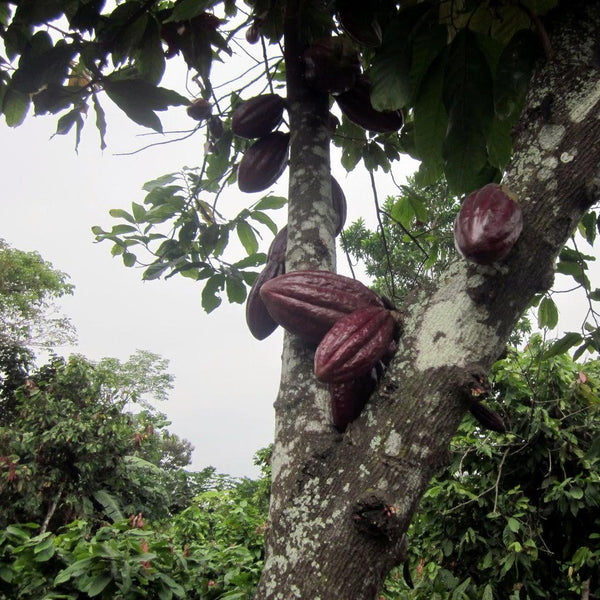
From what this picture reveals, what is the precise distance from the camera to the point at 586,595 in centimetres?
262

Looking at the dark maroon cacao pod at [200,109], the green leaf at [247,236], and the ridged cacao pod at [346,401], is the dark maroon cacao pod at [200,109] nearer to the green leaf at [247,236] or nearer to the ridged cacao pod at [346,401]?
the green leaf at [247,236]

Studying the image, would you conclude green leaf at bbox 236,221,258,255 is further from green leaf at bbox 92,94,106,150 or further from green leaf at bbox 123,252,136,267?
green leaf at bbox 92,94,106,150

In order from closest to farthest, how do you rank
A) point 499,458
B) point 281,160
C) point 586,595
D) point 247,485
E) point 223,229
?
point 281,160 → point 223,229 → point 586,595 → point 499,458 → point 247,485

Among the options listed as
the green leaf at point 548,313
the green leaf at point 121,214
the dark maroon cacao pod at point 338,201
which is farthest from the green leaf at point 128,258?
the green leaf at point 548,313

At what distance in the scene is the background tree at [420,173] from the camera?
2.30 ft

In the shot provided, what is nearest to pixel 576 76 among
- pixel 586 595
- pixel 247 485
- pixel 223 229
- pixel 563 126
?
pixel 563 126

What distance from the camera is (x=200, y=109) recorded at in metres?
1.89

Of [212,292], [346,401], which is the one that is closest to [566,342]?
[346,401]

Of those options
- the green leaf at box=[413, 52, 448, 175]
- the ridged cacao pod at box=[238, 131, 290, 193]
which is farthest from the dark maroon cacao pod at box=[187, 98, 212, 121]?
the green leaf at box=[413, 52, 448, 175]

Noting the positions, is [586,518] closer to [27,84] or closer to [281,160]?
[281,160]

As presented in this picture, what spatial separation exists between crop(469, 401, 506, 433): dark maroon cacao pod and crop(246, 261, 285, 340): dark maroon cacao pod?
18.1 inches

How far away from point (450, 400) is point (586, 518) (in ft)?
9.43

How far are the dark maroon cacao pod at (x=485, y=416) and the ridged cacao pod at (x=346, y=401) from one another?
155 mm

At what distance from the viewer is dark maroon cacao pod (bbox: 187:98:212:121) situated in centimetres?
186
